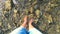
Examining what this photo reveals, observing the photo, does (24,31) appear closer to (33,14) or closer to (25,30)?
(25,30)

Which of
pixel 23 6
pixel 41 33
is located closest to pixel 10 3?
pixel 23 6

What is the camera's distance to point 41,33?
11.2ft

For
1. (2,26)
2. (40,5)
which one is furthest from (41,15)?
(2,26)

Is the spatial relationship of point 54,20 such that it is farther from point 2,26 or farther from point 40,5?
point 2,26

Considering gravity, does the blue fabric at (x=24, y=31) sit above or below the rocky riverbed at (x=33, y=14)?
below

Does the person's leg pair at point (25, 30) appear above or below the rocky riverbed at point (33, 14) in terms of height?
below

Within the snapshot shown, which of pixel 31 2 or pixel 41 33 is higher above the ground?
pixel 31 2

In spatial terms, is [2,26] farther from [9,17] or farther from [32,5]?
[32,5]

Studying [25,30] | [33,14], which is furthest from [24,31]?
[33,14]

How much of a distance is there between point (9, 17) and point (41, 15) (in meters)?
0.28

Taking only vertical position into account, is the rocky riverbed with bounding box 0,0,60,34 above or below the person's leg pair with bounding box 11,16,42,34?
above

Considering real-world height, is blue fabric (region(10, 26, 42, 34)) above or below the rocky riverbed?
below

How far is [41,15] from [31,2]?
0.15 m

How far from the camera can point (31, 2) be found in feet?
11.3
